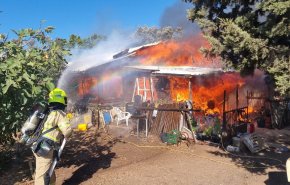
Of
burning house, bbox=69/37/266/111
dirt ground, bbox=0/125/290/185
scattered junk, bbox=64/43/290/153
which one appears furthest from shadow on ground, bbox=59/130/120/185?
Answer: burning house, bbox=69/37/266/111

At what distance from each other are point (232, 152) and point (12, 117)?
7144mm

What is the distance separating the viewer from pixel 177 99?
1920 centimetres

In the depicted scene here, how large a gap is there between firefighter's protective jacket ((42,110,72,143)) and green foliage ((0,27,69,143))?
92cm

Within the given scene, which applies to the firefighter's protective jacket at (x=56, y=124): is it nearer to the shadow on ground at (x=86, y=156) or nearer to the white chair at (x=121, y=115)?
the shadow on ground at (x=86, y=156)

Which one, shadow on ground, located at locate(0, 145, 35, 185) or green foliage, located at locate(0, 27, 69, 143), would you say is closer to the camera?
green foliage, located at locate(0, 27, 69, 143)

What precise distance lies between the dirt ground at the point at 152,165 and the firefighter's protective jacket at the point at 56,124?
5.85 feet

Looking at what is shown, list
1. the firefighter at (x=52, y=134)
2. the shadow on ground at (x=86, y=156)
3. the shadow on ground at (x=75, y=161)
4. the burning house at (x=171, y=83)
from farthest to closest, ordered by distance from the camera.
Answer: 1. the burning house at (x=171, y=83)
2. the shadow on ground at (x=86, y=156)
3. the shadow on ground at (x=75, y=161)
4. the firefighter at (x=52, y=134)

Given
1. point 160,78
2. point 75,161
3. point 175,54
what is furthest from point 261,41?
point 175,54

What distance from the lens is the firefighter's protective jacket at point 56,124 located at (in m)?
6.34

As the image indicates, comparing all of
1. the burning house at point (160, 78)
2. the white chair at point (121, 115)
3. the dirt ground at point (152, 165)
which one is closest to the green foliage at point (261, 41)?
the dirt ground at point (152, 165)

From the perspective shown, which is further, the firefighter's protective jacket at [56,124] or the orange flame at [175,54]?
the orange flame at [175,54]

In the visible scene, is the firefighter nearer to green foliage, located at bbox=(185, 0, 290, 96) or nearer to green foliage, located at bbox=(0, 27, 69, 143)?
green foliage, located at bbox=(0, 27, 69, 143)

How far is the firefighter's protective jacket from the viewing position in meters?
6.34

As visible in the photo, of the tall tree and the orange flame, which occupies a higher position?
the orange flame
